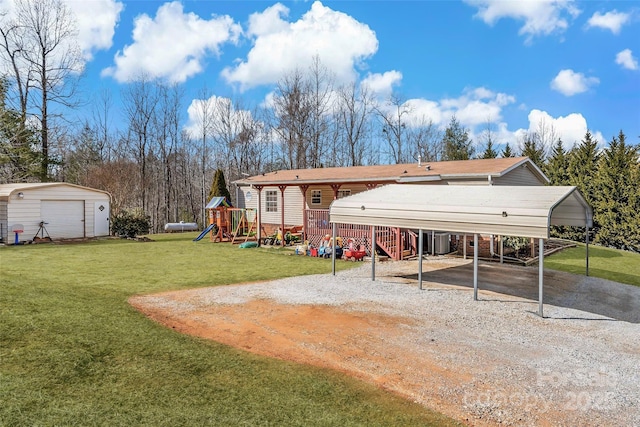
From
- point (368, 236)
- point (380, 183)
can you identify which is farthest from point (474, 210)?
point (380, 183)

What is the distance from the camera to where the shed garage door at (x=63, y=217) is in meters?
18.1

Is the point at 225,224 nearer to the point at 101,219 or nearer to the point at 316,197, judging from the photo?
the point at 316,197

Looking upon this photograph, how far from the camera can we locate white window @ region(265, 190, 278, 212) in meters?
20.9

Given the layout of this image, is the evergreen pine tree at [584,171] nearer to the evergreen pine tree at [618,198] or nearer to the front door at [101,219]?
the evergreen pine tree at [618,198]

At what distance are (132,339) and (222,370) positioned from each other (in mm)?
1627

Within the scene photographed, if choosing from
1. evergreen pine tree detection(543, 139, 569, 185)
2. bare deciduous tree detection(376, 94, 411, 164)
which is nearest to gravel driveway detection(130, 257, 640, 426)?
evergreen pine tree detection(543, 139, 569, 185)

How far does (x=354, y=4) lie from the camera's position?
18844mm

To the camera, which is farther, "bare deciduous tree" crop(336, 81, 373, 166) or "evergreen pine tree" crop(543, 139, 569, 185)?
"bare deciduous tree" crop(336, 81, 373, 166)

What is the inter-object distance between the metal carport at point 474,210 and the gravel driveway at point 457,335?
97 centimetres

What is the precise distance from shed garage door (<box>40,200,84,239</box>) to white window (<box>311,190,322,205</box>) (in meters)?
11.5

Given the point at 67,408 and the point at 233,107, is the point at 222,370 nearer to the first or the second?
the point at 67,408

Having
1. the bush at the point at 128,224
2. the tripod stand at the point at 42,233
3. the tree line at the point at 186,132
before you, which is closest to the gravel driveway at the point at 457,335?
the tripod stand at the point at 42,233

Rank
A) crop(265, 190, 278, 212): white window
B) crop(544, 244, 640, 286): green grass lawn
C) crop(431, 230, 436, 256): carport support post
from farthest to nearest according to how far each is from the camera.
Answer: crop(265, 190, 278, 212): white window → crop(431, 230, 436, 256): carport support post → crop(544, 244, 640, 286): green grass lawn

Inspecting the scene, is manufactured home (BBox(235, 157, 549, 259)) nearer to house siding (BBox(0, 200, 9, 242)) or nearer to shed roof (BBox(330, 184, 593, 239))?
shed roof (BBox(330, 184, 593, 239))
